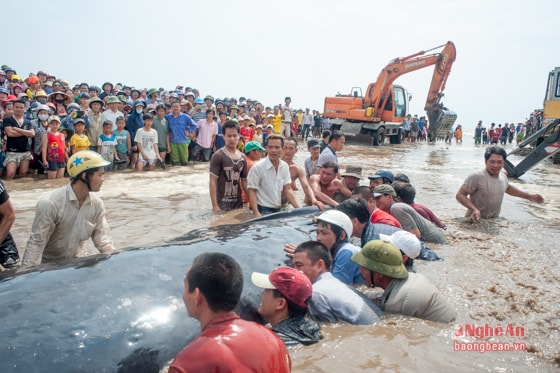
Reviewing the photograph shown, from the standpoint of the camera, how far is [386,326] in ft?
10.3

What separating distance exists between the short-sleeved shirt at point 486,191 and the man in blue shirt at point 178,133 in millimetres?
7553

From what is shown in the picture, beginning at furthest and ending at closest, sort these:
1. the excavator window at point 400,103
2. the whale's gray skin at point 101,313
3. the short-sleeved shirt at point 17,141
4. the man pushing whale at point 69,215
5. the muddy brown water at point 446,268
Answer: the excavator window at point 400,103
the short-sleeved shirt at point 17,141
the man pushing whale at point 69,215
the muddy brown water at point 446,268
the whale's gray skin at point 101,313

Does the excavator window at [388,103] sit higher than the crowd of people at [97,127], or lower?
higher

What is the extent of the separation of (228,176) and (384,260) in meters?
3.09

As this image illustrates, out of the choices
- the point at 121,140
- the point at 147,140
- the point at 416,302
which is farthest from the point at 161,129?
the point at 416,302

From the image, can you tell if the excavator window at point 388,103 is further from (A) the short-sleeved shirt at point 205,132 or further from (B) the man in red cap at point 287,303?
(B) the man in red cap at point 287,303

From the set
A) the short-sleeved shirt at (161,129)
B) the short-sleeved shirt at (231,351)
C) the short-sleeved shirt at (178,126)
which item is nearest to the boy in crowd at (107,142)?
the short-sleeved shirt at (161,129)

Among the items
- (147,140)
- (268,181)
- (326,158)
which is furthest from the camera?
(147,140)

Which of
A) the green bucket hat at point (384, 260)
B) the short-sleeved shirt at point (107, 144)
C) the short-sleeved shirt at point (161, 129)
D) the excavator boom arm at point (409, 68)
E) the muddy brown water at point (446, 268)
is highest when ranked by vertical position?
the excavator boom arm at point (409, 68)

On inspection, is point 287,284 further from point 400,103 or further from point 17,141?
point 400,103

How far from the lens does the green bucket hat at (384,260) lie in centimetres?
326

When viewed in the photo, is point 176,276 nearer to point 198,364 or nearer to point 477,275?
point 198,364

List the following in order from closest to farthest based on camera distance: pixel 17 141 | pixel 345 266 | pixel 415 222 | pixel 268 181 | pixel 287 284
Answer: pixel 287 284 < pixel 345 266 < pixel 415 222 < pixel 268 181 < pixel 17 141

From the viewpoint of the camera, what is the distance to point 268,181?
545cm
